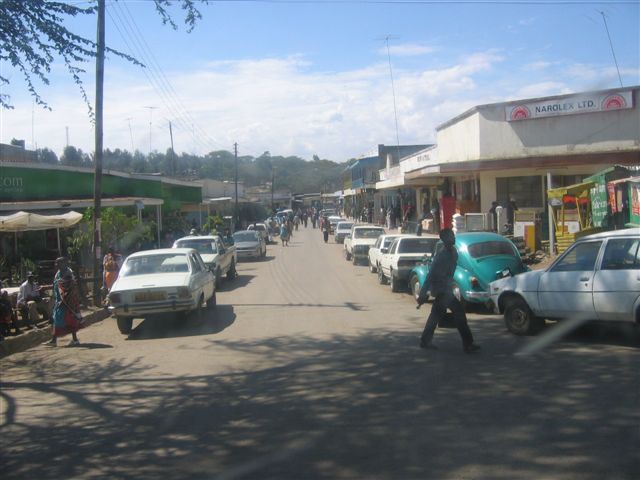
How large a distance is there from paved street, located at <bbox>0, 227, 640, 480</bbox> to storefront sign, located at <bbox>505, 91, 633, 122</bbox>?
1453 centimetres

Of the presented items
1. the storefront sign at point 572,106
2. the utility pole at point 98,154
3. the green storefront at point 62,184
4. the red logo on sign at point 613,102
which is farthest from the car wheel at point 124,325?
Result: the red logo on sign at point 613,102

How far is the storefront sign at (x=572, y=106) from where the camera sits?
Result: 23.7 m

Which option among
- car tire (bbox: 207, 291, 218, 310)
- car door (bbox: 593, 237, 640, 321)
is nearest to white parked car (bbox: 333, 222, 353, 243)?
car tire (bbox: 207, 291, 218, 310)

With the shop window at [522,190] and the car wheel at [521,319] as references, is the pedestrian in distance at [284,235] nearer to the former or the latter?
the shop window at [522,190]

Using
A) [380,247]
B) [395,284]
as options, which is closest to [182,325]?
[395,284]

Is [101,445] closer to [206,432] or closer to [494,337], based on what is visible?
[206,432]

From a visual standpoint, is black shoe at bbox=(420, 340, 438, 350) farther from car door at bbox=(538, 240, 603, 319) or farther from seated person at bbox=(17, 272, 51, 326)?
seated person at bbox=(17, 272, 51, 326)

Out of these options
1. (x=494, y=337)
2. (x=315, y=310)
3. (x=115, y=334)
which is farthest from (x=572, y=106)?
(x=115, y=334)

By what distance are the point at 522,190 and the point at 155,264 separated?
1598cm

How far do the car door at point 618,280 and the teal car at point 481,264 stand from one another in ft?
11.2

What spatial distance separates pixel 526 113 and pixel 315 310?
14074 millimetres

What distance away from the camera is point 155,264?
14.4m

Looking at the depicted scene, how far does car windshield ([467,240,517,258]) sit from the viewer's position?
Result: 44.4ft

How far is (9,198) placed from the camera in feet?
83.0
